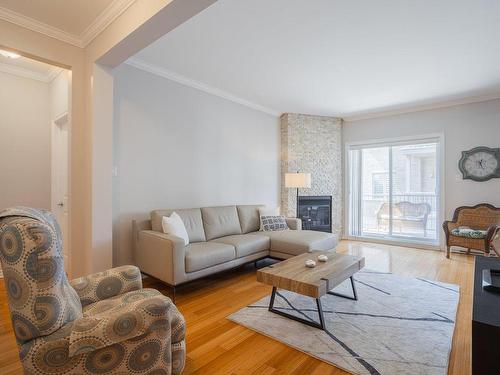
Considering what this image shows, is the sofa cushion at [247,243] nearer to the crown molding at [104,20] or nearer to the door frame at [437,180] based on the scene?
the crown molding at [104,20]

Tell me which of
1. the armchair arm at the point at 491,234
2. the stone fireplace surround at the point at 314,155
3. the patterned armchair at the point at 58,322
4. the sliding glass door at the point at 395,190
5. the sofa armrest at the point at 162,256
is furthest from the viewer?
the stone fireplace surround at the point at 314,155

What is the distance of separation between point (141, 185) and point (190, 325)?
6.31 feet

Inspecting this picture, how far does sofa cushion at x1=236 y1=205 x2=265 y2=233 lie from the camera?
4329 millimetres

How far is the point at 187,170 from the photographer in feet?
13.4

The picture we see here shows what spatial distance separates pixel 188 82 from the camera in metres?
4.06

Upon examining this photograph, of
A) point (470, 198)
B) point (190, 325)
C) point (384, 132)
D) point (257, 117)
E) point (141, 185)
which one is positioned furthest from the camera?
point (384, 132)

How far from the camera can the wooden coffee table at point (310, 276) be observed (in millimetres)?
2129

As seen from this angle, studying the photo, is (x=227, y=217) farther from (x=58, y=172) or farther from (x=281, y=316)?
(x=58, y=172)

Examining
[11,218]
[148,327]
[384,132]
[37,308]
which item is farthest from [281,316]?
[384,132]

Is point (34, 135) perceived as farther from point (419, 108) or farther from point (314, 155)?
point (419, 108)

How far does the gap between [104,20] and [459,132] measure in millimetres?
5622

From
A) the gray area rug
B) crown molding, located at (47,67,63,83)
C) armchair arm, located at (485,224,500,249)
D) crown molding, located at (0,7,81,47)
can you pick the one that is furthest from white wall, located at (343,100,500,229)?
crown molding, located at (47,67,63,83)

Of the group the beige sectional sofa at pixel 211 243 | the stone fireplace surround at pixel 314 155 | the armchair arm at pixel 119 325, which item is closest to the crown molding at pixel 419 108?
the stone fireplace surround at pixel 314 155

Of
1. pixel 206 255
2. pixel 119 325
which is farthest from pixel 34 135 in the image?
pixel 119 325
